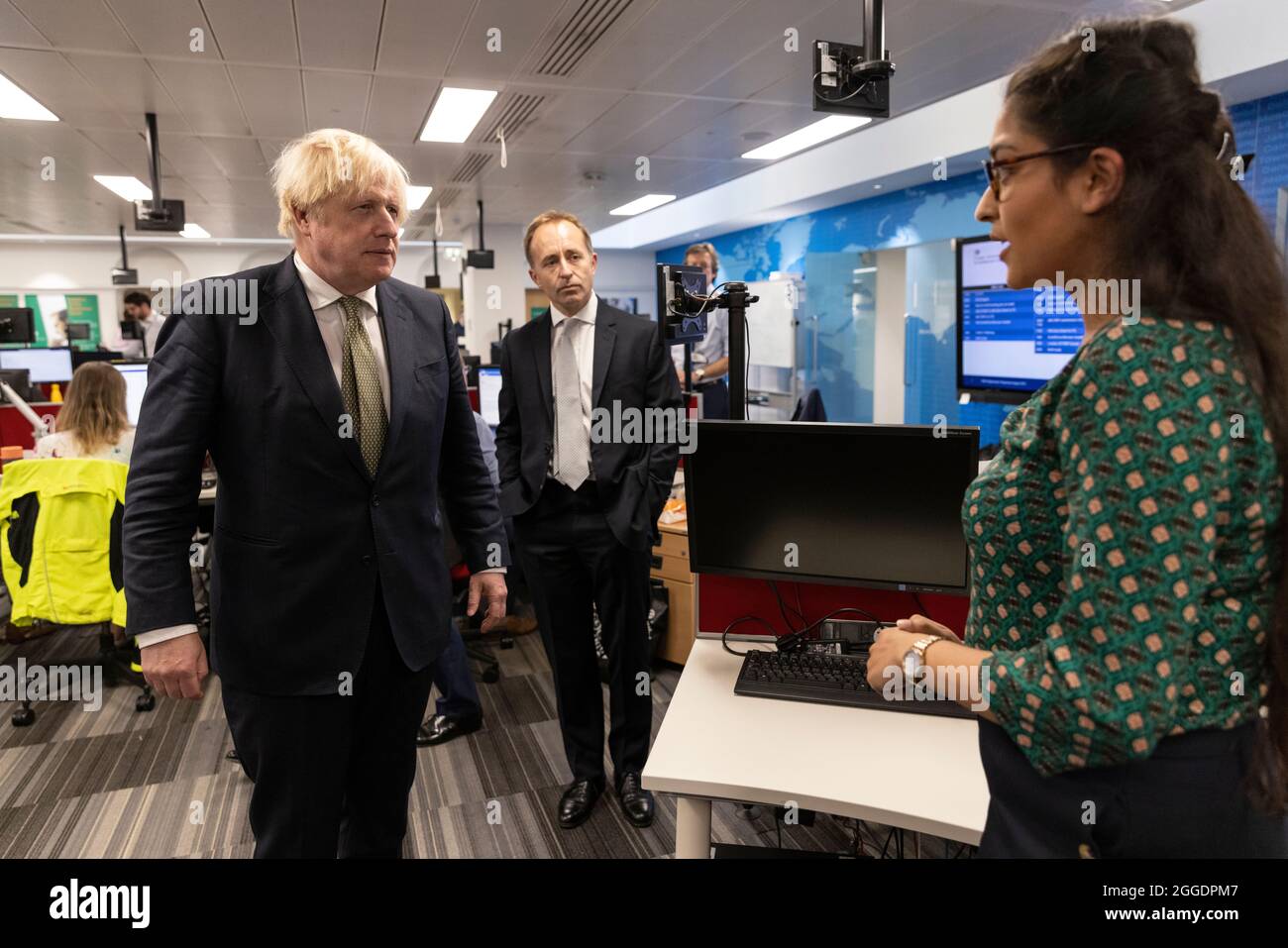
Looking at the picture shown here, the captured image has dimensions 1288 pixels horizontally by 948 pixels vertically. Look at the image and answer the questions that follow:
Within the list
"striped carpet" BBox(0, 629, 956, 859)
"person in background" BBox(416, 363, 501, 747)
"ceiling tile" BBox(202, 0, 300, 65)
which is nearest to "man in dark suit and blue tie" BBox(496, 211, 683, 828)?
"striped carpet" BBox(0, 629, 956, 859)

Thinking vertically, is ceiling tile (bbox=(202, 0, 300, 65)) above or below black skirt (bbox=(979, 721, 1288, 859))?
above

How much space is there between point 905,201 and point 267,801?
678 cm

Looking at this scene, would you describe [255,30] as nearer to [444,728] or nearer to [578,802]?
[444,728]

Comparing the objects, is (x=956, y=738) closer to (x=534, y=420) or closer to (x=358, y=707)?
(x=358, y=707)

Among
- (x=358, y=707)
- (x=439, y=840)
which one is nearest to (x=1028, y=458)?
(x=358, y=707)

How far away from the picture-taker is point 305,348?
4.57ft

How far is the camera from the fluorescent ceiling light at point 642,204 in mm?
8562

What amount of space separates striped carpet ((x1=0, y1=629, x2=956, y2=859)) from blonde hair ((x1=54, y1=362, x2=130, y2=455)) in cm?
103

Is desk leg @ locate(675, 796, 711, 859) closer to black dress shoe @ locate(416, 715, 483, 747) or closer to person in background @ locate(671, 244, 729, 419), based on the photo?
black dress shoe @ locate(416, 715, 483, 747)

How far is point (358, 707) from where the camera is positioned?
1.51 metres

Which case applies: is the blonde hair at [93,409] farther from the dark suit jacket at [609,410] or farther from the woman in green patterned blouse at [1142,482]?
the woman in green patterned blouse at [1142,482]

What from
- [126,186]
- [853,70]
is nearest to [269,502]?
[853,70]

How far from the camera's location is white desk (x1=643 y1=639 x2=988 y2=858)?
1149 mm

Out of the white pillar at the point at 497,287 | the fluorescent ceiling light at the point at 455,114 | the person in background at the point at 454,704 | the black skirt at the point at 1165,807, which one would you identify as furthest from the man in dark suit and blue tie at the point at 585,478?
the white pillar at the point at 497,287
